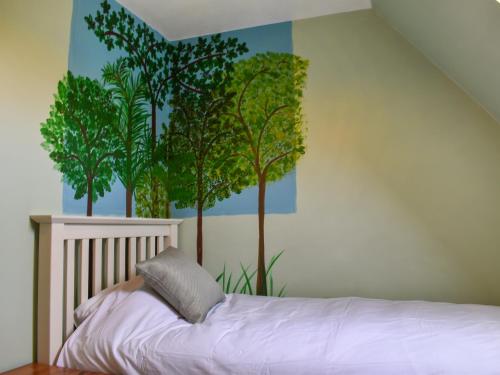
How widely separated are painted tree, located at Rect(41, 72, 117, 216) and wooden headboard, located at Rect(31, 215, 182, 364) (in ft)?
0.64

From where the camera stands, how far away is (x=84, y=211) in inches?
83.4

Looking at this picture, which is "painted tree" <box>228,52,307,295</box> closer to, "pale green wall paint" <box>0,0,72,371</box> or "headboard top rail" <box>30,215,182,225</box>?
"headboard top rail" <box>30,215,182,225</box>

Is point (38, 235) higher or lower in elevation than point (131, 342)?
higher

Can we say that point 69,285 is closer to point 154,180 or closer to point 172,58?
point 154,180

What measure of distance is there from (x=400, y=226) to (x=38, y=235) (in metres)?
1.84

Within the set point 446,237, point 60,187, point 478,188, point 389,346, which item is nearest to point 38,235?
point 60,187

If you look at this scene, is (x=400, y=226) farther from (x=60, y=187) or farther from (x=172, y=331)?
(x=60, y=187)

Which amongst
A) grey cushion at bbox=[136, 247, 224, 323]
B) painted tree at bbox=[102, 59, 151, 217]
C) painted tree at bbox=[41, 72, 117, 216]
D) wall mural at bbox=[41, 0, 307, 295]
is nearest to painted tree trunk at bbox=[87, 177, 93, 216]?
painted tree at bbox=[41, 72, 117, 216]

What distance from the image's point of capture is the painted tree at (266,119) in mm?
2664

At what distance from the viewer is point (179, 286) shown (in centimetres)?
189

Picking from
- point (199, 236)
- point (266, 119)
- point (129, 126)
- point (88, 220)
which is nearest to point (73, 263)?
point (88, 220)

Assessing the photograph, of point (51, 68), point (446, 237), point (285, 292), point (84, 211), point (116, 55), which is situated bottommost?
point (285, 292)

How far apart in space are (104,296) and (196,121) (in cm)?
133

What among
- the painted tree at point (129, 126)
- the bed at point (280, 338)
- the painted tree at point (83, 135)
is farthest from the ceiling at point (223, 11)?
the bed at point (280, 338)
